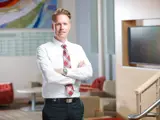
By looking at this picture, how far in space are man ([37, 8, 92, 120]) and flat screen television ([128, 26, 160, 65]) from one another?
116 inches

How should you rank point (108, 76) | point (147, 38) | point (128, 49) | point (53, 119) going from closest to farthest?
point (53, 119) < point (147, 38) < point (128, 49) < point (108, 76)

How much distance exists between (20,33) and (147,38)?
4596mm

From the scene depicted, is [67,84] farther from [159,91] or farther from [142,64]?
[142,64]

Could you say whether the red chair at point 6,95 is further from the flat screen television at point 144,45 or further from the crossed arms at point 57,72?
the crossed arms at point 57,72

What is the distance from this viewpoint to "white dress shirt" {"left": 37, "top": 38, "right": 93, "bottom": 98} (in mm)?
2975

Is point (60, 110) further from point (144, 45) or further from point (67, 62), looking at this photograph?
point (144, 45)

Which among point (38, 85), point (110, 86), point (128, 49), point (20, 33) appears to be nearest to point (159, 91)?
point (128, 49)

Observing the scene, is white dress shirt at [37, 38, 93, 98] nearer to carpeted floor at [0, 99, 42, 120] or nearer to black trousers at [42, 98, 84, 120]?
black trousers at [42, 98, 84, 120]

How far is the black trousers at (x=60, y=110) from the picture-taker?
295cm

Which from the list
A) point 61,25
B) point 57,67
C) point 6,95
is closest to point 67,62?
point 57,67

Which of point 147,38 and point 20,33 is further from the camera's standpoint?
point 20,33

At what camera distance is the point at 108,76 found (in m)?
9.19

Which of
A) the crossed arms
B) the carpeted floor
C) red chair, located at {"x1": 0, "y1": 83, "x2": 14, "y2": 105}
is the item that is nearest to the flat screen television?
the carpeted floor

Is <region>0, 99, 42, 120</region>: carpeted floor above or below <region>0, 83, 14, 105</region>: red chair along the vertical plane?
below
